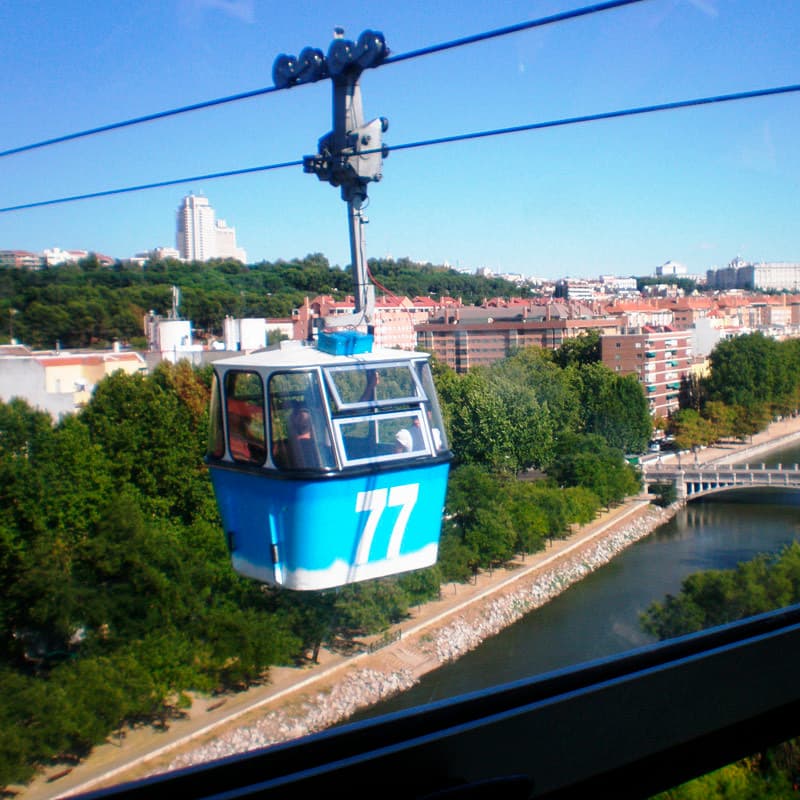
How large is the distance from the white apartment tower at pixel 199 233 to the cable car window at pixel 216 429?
244 centimetres

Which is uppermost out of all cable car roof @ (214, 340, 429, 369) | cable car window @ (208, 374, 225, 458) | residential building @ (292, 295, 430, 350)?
residential building @ (292, 295, 430, 350)

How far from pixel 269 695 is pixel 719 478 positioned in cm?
456

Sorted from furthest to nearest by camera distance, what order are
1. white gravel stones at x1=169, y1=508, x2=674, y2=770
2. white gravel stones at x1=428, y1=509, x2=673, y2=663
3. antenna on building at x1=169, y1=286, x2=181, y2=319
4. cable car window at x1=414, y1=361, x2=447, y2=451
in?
white gravel stones at x1=428, y1=509, x2=673, y2=663, antenna on building at x1=169, y1=286, x2=181, y2=319, white gravel stones at x1=169, y1=508, x2=674, y2=770, cable car window at x1=414, y1=361, x2=447, y2=451

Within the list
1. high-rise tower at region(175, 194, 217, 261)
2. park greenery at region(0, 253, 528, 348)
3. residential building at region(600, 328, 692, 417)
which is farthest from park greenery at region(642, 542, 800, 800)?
residential building at region(600, 328, 692, 417)

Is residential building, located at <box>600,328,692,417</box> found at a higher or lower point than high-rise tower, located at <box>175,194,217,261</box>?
lower

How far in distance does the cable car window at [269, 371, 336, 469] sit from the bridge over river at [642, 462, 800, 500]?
6.10 metres

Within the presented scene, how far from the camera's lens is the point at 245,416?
1231 millimetres

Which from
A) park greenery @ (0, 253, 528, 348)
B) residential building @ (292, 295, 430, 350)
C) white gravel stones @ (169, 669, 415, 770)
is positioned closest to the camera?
residential building @ (292, 295, 430, 350)

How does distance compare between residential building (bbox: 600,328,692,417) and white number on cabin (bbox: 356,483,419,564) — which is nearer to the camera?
white number on cabin (bbox: 356,483,419,564)

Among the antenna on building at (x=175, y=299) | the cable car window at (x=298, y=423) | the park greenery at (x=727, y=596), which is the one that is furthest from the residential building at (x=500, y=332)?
the cable car window at (x=298, y=423)

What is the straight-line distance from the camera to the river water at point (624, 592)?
164 inches

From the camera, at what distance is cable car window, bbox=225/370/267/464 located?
1204 mm

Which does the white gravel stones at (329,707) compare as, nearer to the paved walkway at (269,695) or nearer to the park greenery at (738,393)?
the paved walkway at (269,695)

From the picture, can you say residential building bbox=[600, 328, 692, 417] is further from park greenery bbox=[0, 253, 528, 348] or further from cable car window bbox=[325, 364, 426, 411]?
cable car window bbox=[325, 364, 426, 411]
